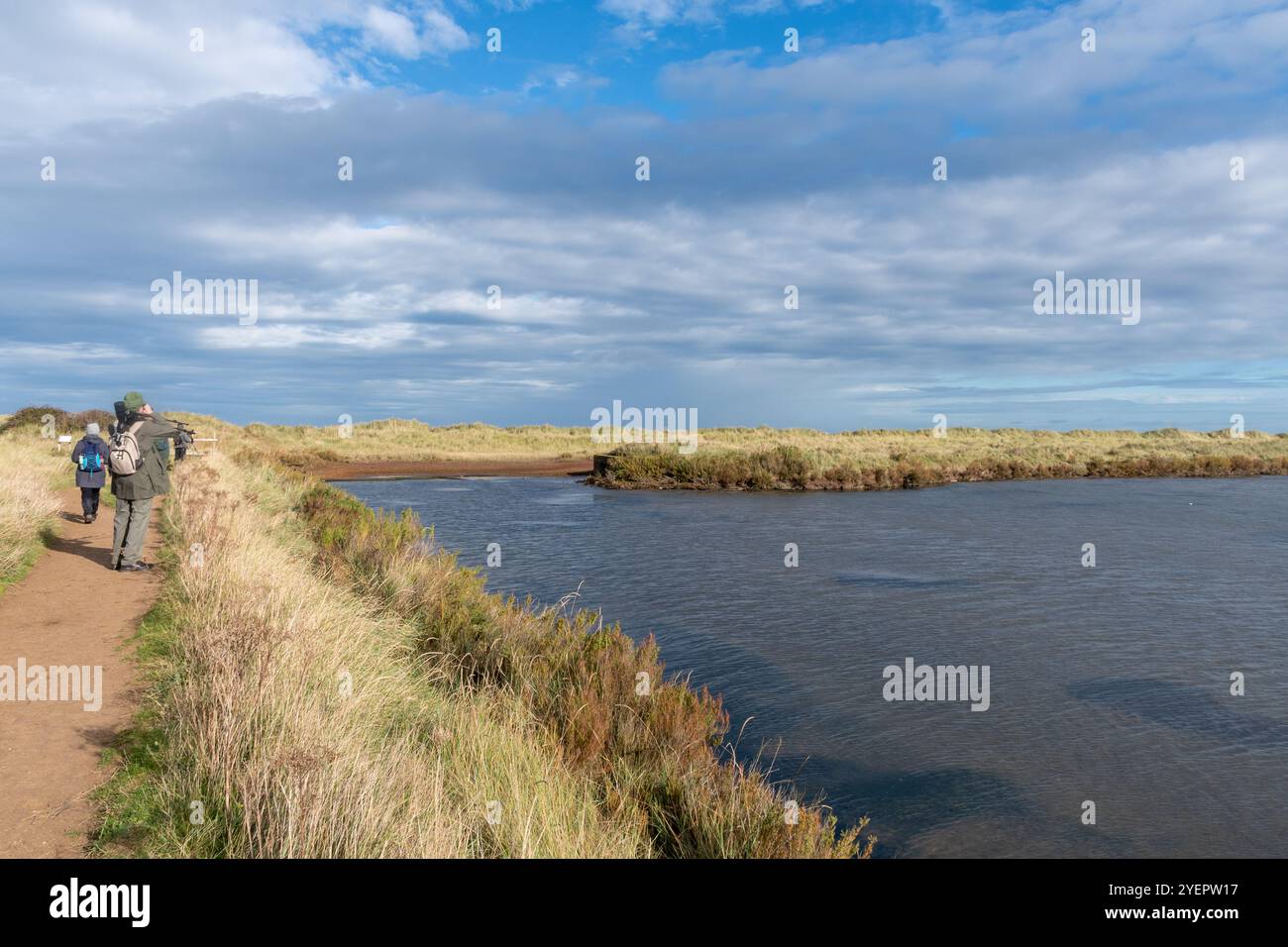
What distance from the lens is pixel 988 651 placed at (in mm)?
11383

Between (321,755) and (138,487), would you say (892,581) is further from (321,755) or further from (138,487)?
(321,755)

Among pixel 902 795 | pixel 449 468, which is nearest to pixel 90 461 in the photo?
pixel 902 795

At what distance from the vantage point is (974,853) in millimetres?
6176

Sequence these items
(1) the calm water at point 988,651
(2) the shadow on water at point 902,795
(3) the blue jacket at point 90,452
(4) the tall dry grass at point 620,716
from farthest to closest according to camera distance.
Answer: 1. (3) the blue jacket at point 90,452
2. (1) the calm water at point 988,651
3. (2) the shadow on water at point 902,795
4. (4) the tall dry grass at point 620,716

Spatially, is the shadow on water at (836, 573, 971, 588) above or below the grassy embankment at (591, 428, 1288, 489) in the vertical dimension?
below

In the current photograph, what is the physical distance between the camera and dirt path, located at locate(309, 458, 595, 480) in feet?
151

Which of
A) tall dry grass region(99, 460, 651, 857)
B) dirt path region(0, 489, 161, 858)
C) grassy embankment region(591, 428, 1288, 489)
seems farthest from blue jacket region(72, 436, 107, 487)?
grassy embankment region(591, 428, 1288, 489)

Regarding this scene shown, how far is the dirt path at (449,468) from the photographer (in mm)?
46094

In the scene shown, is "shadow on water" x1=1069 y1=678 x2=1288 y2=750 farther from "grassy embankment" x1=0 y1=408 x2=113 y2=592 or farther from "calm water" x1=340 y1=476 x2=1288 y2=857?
"grassy embankment" x1=0 y1=408 x2=113 y2=592

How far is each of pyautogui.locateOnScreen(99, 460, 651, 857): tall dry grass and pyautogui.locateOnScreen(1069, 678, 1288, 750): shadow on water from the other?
647 cm

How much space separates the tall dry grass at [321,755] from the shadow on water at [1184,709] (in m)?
6.47

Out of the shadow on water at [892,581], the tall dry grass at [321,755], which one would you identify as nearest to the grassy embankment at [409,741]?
the tall dry grass at [321,755]

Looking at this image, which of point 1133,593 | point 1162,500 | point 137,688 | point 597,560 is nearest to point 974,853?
point 137,688

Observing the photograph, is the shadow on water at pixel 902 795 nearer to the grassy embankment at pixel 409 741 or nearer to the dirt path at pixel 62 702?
the grassy embankment at pixel 409 741
